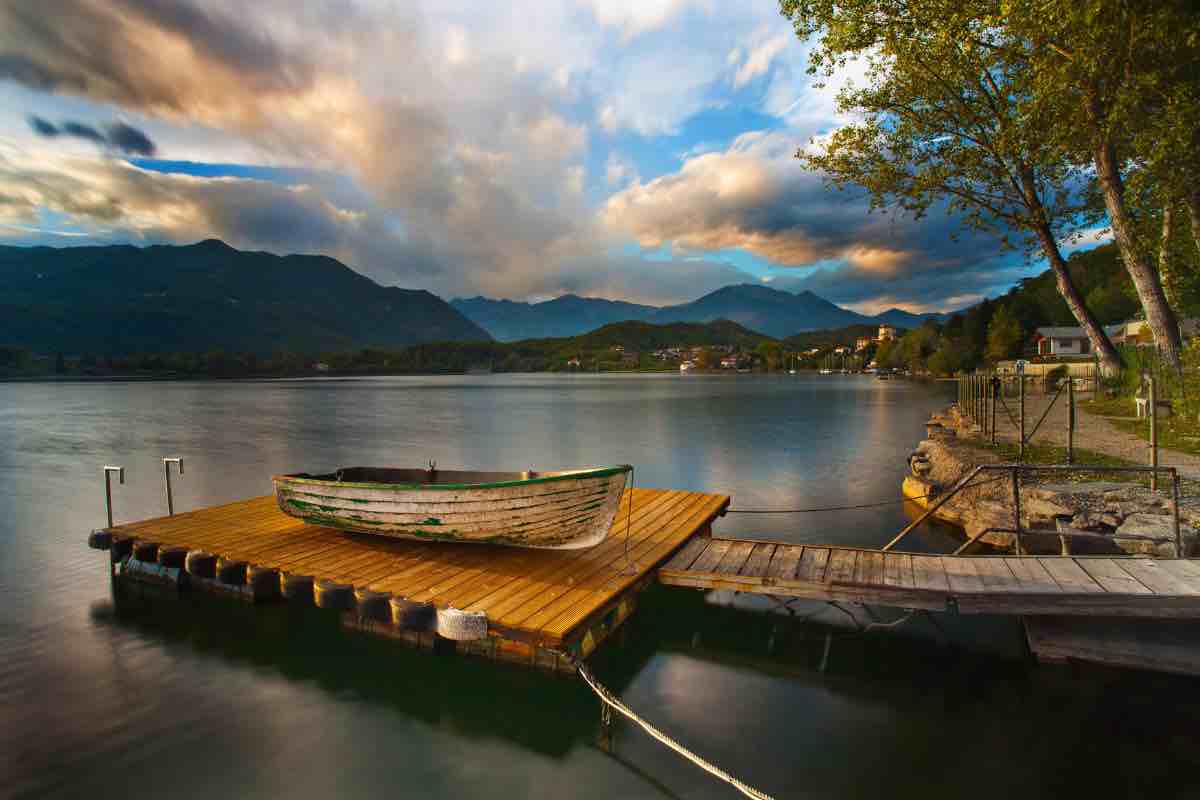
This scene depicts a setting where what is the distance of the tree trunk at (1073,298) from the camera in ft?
52.5

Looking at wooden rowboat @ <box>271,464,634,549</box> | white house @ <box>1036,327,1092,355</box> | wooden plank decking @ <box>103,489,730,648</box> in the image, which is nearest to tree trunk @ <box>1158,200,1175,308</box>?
wooden plank decking @ <box>103,489,730,648</box>

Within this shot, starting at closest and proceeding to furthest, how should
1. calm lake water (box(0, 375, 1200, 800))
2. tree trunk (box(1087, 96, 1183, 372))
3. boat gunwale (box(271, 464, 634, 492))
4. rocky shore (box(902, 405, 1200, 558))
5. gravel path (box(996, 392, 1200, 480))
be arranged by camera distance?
calm lake water (box(0, 375, 1200, 800)), boat gunwale (box(271, 464, 634, 492)), rocky shore (box(902, 405, 1200, 558)), tree trunk (box(1087, 96, 1183, 372)), gravel path (box(996, 392, 1200, 480))

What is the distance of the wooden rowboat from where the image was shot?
8.22 meters

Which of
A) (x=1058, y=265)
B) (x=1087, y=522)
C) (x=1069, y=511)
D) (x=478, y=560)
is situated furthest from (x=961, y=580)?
(x=1058, y=265)

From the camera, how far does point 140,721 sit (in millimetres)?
7062

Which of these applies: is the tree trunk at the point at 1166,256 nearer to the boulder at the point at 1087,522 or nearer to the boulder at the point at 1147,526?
the boulder at the point at 1087,522

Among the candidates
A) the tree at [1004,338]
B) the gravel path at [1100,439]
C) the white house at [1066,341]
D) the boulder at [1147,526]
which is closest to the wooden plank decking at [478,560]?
the boulder at [1147,526]

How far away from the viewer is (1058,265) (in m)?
16.5

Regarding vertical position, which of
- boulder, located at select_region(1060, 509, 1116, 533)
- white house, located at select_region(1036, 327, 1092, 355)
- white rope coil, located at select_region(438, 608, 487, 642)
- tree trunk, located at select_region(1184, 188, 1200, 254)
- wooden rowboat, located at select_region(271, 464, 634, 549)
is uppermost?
tree trunk, located at select_region(1184, 188, 1200, 254)

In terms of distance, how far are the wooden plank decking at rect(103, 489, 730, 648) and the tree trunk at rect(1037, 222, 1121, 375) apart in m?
12.6

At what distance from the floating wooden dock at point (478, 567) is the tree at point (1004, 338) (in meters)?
97.5

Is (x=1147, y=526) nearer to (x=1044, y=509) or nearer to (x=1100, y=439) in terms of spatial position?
(x=1044, y=509)

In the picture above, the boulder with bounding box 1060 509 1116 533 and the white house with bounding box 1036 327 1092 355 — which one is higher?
the white house with bounding box 1036 327 1092 355

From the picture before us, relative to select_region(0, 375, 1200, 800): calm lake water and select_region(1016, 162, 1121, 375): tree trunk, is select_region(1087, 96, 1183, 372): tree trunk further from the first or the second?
select_region(0, 375, 1200, 800): calm lake water
